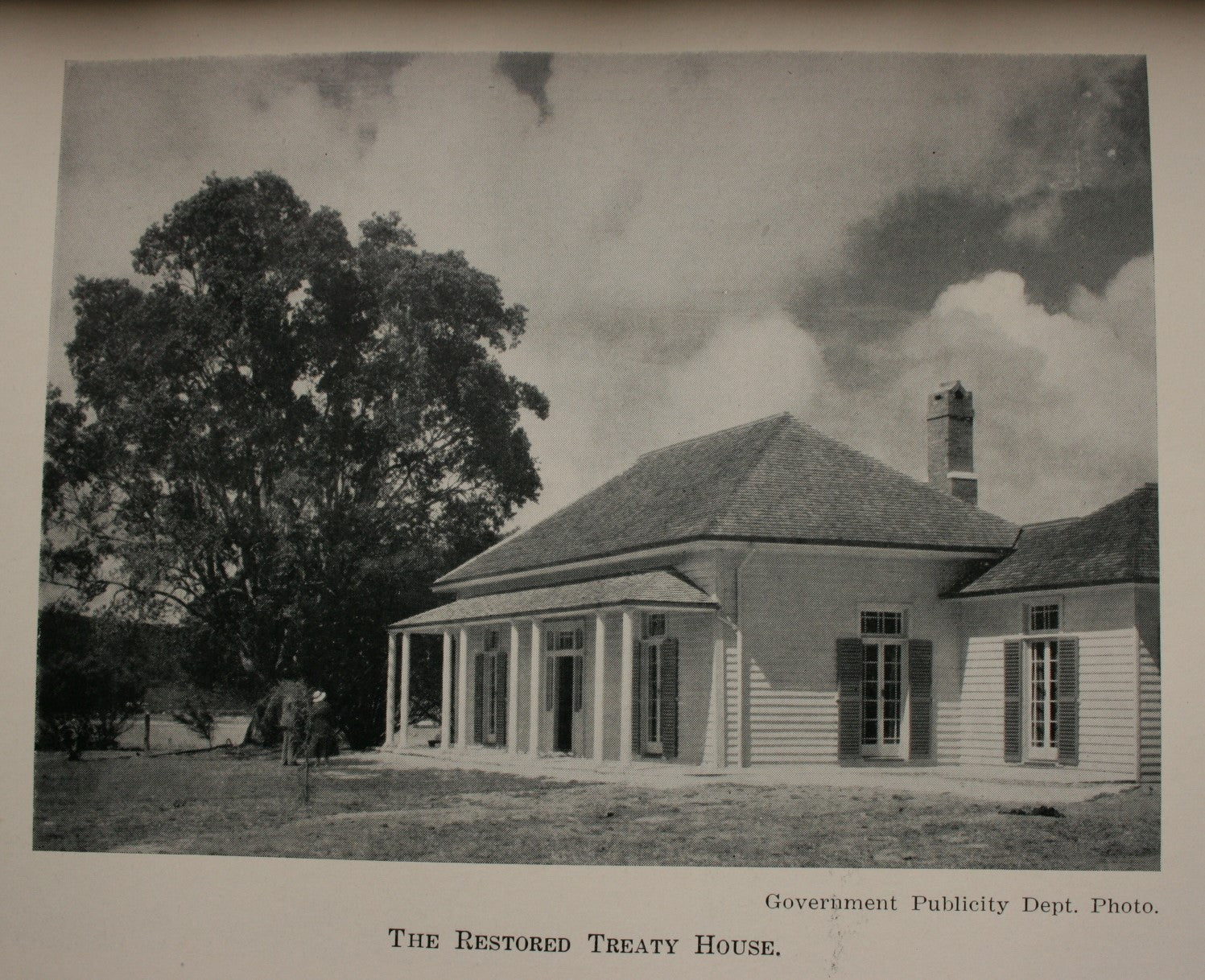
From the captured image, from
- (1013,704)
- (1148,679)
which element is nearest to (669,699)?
(1013,704)

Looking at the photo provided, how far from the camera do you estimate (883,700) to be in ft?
49.3

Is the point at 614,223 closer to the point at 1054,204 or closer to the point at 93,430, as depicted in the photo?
the point at 1054,204

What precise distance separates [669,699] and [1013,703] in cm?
356

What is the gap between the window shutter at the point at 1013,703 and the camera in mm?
14164

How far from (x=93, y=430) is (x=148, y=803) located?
4353mm

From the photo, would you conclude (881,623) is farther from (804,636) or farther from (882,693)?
(804,636)

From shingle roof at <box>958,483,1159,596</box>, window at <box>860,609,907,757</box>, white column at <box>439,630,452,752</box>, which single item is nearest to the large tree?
white column at <box>439,630,452,752</box>

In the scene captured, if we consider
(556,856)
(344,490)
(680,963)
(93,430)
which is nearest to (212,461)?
(344,490)

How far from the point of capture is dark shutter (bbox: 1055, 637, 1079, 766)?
1327 cm

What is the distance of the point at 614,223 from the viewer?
11.5 meters

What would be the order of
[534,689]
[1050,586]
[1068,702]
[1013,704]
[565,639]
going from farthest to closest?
[565,639] < [534,689] < [1013,704] < [1050,586] < [1068,702]

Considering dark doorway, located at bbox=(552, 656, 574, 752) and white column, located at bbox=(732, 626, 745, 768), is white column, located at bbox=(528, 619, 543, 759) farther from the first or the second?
white column, located at bbox=(732, 626, 745, 768)

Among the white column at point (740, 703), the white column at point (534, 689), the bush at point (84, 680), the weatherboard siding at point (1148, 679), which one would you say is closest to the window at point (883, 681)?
the white column at point (740, 703)

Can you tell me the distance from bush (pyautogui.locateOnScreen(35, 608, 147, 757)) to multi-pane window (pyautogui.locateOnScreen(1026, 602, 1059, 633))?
9252mm
